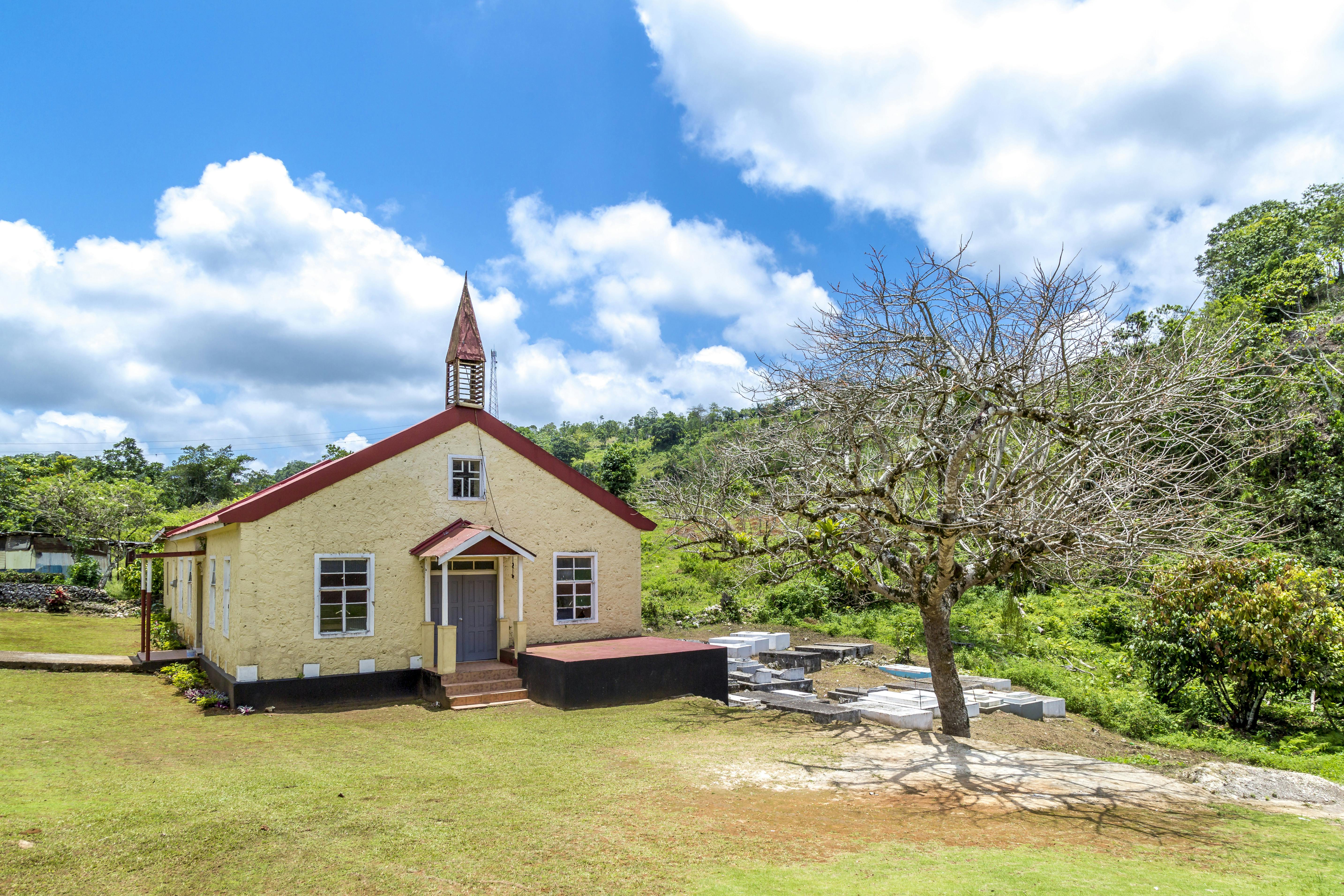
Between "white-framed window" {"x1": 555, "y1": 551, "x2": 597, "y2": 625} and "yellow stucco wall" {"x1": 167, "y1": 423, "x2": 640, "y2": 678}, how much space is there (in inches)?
5.6

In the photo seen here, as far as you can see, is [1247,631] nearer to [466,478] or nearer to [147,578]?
[466,478]

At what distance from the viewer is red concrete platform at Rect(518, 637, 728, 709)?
13.2 meters

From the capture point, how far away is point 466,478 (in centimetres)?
1546

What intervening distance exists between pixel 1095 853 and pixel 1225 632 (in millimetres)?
9008

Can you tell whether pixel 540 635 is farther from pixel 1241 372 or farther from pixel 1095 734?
pixel 1241 372

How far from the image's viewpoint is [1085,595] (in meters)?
22.9

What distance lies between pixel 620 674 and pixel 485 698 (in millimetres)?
2489

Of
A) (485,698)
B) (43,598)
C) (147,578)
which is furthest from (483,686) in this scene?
(43,598)

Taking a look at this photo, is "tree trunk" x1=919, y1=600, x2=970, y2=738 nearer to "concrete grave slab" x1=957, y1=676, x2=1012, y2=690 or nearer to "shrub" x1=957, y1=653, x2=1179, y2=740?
"shrub" x1=957, y1=653, x2=1179, y2=740

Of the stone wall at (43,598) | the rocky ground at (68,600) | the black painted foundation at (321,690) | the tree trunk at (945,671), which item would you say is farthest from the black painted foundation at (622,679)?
the stone wall at (43,598)

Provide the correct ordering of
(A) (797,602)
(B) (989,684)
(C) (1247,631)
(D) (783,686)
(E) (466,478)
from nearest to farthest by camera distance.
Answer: (C) (1247,631) → (D) (783,686) → (E) (466,478) → (B) (989,684) → (A) (797,602)

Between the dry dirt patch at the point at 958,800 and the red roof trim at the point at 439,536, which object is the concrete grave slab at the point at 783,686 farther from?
the red roof trim at the point at 439,536

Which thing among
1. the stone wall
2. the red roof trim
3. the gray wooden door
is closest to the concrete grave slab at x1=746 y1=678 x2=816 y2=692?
the gray wooden door

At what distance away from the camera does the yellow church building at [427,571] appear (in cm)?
1316
